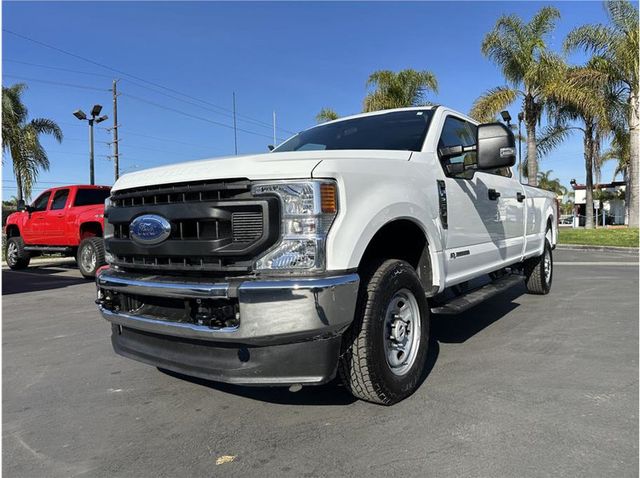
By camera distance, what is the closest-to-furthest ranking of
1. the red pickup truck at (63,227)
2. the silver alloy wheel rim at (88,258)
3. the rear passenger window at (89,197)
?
the silver alloy wheel rim at (88,258), the red pickup truck at (63,227), the rear passenger window at (89,197)


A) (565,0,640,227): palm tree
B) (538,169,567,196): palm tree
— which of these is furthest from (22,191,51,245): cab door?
→ (538,169,567,196): palm tree

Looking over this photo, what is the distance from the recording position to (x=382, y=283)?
2.95 meters

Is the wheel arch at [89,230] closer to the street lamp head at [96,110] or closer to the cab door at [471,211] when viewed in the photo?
the cab door at [471,211]

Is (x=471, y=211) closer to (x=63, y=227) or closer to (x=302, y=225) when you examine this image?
(x=302, y=225)

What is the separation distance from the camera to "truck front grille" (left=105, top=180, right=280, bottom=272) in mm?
2596

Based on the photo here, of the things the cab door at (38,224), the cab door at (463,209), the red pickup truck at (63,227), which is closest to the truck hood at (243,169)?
the cab door at (463,209)

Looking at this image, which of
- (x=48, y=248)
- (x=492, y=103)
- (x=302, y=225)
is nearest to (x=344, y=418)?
(x=302, y=225)

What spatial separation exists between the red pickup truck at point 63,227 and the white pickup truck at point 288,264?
717cm

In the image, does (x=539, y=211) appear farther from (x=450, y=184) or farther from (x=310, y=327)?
(x=310, y=327)

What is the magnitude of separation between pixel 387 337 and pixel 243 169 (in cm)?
138

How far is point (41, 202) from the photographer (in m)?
11.9

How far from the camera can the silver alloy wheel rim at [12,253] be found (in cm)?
1270

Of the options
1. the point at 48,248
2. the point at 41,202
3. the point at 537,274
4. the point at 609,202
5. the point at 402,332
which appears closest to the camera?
the point at 402,332

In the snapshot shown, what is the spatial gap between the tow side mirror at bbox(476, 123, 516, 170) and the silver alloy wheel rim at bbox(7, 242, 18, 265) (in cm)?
1263
